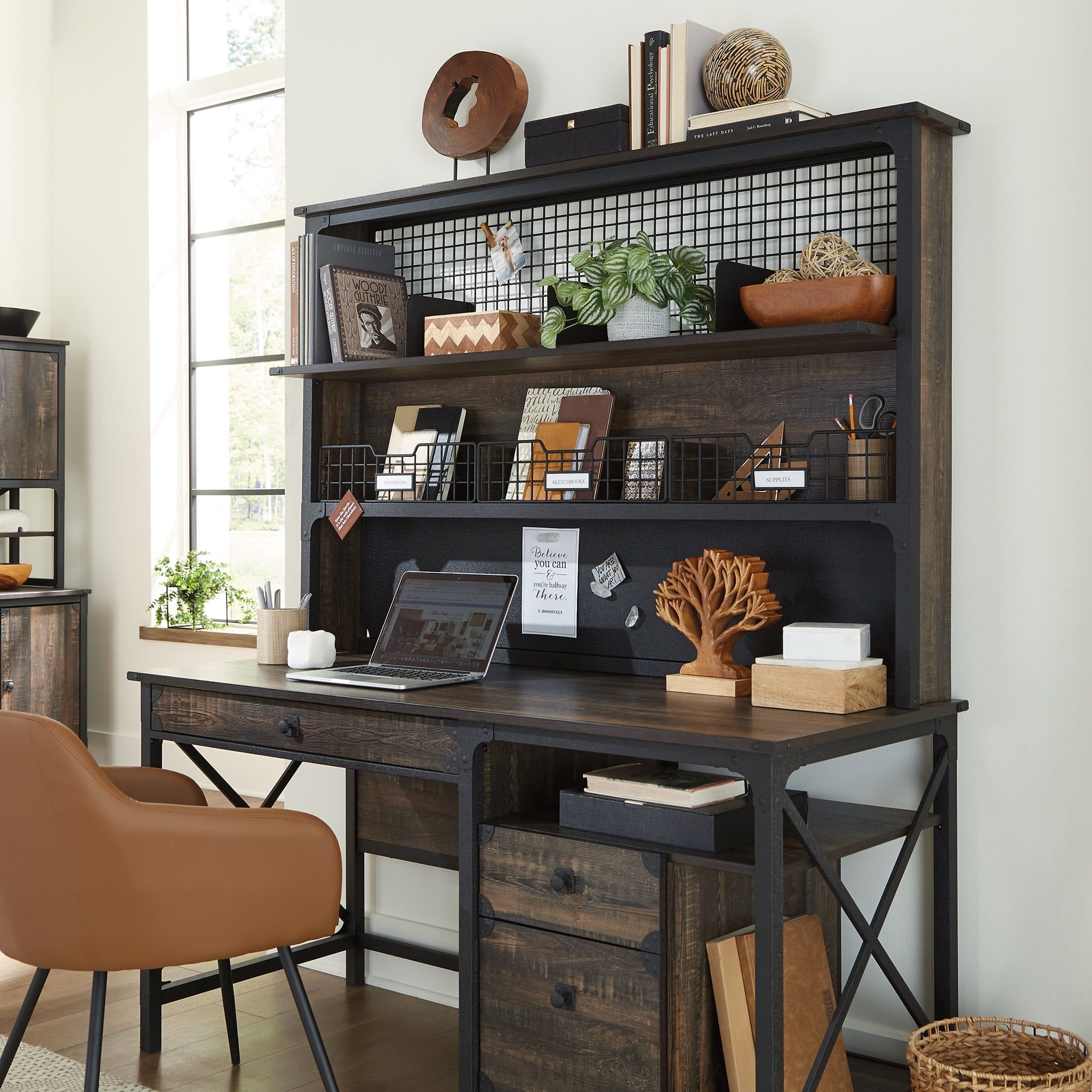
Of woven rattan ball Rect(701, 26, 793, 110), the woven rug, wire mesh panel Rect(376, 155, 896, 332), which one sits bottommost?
the woven rug

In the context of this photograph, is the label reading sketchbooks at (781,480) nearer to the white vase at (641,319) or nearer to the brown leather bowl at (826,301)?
the brown leather bowl at (826,301)

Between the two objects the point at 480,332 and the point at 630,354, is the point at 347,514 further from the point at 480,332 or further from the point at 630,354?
the point at 630,354

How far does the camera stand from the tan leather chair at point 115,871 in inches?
81.4

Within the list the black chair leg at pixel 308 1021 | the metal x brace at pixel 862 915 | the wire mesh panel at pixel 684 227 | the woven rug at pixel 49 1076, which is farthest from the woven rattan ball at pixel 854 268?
the woven rug at pixel 49 1076

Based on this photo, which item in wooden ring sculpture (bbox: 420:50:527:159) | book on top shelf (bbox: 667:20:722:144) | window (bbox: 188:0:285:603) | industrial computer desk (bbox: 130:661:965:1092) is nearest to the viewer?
industrial computer desk (bbox: 130:661:965:1092)

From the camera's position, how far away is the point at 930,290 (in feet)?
7.51

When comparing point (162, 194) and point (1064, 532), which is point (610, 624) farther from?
point (162, 194)

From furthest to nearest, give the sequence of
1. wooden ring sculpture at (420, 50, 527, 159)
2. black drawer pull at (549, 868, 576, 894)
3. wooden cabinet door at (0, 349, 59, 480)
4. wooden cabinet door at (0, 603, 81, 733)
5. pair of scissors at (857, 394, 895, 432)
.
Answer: wooden cabinet door at (0, 349, 59, 480), wooden cabinet door at (0, 603, 81, 733), wooden ring sculpture at (420, 50, 527, 159), pair of scissors at (857, 394, 895, 432), black drawer pull at (549, 868, 576, 894)

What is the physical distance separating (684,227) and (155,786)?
1.58 metres

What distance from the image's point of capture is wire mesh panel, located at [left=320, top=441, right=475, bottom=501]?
289cm

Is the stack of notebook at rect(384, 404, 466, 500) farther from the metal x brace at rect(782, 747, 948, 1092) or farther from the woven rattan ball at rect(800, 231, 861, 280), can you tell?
the metal x brace at rect(782, 747, 948, 1092)

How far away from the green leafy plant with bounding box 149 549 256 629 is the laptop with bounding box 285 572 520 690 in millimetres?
2081

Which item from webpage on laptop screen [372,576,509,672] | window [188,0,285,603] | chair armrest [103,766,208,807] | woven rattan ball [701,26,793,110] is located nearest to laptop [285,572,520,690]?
webpage on laptop screen [372,576,509,672]

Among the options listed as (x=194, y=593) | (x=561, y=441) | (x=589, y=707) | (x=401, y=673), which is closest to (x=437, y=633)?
(x=401, y=673)
